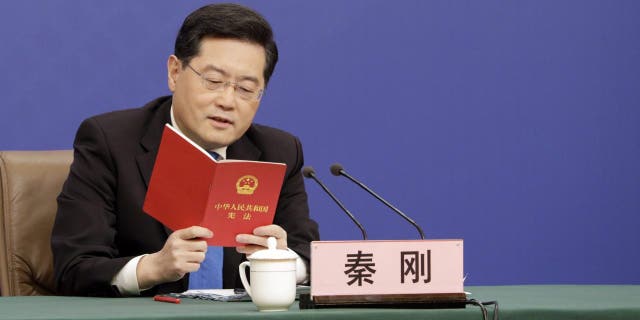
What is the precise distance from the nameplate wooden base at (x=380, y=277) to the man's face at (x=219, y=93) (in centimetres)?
74

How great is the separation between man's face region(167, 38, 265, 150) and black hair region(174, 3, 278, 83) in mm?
15

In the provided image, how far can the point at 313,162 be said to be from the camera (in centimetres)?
297

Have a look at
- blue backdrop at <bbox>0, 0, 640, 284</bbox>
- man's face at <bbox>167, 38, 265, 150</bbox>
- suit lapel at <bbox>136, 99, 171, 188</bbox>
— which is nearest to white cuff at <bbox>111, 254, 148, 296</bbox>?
suit lapel at <bbox>136, 99, 171, 188</bbox>

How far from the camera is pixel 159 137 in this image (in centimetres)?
219

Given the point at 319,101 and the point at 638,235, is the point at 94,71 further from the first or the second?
the point at 638,235

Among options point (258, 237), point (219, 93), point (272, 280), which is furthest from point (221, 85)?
point (272, 280)

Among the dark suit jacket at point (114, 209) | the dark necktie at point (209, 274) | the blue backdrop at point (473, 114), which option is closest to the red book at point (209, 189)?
the dark suit jacket at point (114, 209)

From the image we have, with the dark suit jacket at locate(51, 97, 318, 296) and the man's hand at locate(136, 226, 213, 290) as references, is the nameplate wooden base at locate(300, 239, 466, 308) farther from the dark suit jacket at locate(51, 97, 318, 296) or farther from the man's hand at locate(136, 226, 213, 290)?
the dark suit jacket at locate(51, 97, 318, 296)

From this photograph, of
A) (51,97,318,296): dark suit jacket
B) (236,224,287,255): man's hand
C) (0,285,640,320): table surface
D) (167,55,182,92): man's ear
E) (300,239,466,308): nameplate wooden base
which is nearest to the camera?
(0,285,640,320): table surface

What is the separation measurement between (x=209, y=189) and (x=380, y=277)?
1.07 ft

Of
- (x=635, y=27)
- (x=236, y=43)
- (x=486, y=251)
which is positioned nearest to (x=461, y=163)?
(x=486, y=251)

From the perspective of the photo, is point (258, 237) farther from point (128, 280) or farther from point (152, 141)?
point (152, 141)

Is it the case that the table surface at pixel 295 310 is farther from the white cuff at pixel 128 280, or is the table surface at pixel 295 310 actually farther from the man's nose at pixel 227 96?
the man's nose at pixel 227 96

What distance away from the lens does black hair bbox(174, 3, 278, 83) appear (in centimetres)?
217
